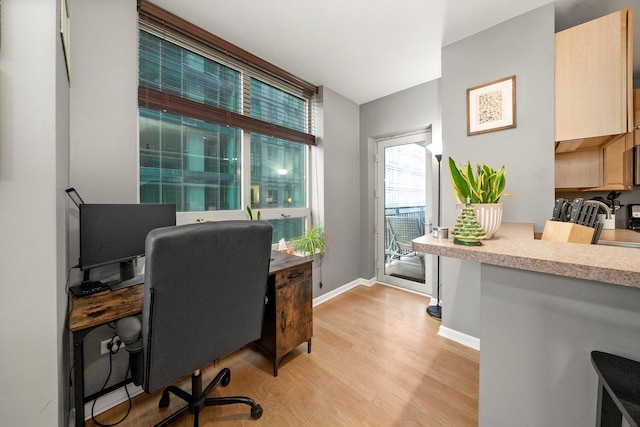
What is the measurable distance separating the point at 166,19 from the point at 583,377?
3.11 m

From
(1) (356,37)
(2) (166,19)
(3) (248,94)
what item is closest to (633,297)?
(1) (356,37)

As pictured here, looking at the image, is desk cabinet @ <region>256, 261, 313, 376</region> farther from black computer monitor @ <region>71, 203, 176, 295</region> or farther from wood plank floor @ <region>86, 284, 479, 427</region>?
black computer monitor @ <region>71, 203, 176, 295</region>

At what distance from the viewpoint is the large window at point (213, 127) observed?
1.79 meters

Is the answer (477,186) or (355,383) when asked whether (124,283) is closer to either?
(355,383)

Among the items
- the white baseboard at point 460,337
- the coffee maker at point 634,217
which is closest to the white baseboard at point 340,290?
the white baseboard at point 460,337

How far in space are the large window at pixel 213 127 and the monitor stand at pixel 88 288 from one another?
25.8 inches

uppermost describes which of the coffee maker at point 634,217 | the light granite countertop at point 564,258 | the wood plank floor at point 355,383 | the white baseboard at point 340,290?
the coffee maker at point 634,217

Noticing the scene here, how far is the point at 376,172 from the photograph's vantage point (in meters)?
3.56

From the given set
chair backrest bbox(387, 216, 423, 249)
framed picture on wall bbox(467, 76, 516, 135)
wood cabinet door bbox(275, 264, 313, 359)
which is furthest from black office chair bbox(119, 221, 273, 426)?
chair backrest bbox(387, 216, 423, 249)

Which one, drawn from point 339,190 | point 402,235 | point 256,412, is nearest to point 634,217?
point 402,235

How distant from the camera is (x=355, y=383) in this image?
1.66 meters

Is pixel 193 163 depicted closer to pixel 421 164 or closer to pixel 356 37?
pixel 356 37

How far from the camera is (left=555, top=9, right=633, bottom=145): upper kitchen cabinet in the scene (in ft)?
4.96

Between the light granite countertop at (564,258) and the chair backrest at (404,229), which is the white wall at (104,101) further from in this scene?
the chair backrest at (404,229)
